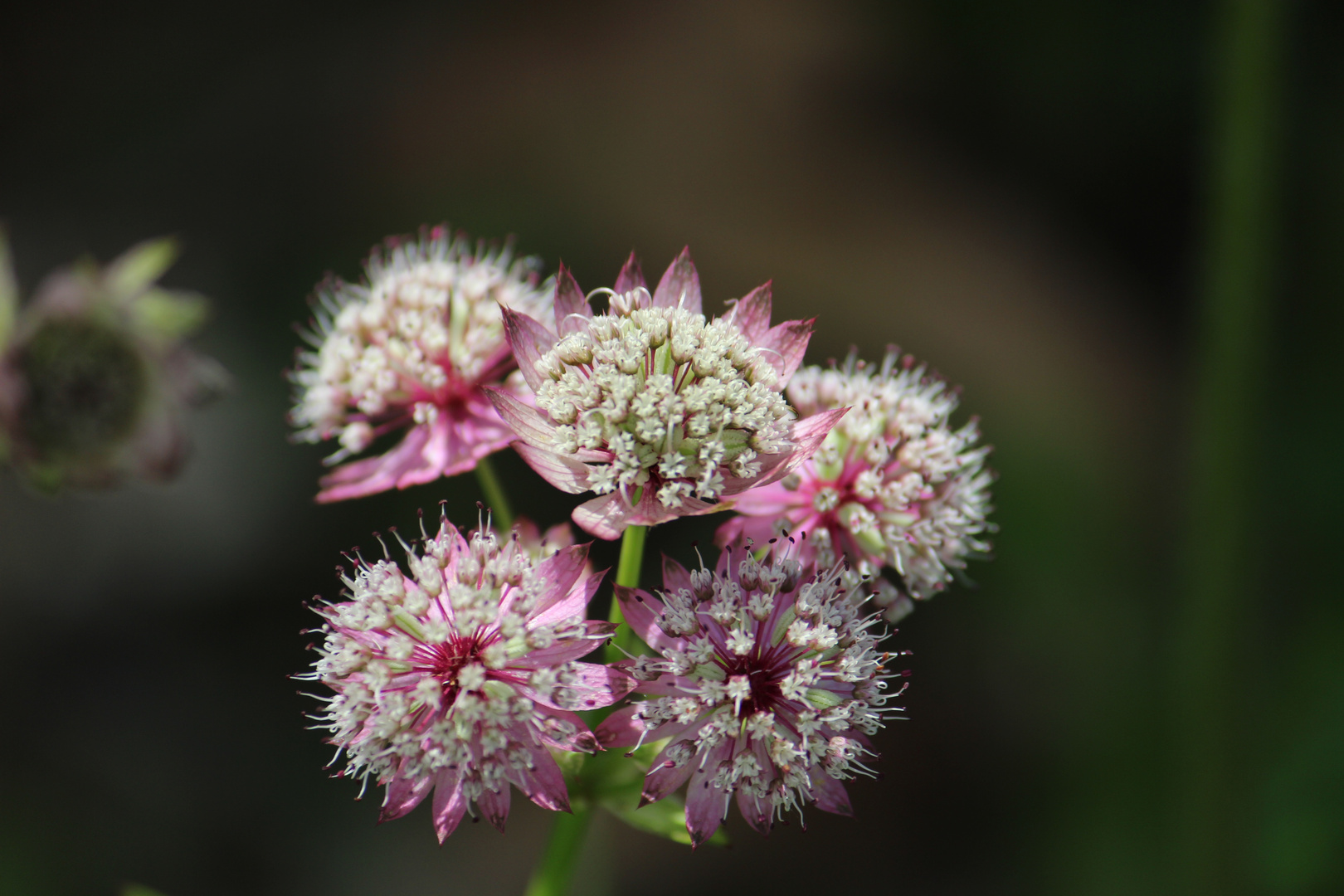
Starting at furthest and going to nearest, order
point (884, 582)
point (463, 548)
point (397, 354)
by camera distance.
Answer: point (397, 354) < point (884, 582) < point (463, 548)

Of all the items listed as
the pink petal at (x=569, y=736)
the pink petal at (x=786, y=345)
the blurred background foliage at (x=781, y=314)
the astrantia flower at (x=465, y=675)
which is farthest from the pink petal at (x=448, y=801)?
the blurred background foliage at (x=781, y=314)

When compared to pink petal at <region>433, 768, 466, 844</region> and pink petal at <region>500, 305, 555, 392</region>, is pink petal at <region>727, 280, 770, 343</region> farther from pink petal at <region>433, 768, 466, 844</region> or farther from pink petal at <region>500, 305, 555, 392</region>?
pink petal at <region>433, 768, 466, 844</region>

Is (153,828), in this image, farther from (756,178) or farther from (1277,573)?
(1277,573)

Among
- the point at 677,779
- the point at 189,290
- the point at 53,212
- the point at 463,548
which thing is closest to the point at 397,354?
the point at 463,548

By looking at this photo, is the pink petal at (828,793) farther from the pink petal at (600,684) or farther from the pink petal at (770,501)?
the pink petal at (770,501)

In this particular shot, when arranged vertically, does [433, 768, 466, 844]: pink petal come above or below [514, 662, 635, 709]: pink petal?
below

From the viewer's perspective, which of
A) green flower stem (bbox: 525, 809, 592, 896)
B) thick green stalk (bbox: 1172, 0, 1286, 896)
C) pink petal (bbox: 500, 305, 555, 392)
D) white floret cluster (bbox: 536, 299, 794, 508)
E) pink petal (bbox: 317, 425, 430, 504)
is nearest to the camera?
white floret cluster (bbox: 536, 299, 794, 508)

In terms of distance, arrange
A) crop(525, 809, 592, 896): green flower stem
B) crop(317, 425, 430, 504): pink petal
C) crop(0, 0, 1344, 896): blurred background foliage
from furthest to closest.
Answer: crop(0, 0, 1344, 896): blurred background foliage
crop(317, 425, 430, 504): pink petal
crop(525, 809, 592, 896): green flower stem

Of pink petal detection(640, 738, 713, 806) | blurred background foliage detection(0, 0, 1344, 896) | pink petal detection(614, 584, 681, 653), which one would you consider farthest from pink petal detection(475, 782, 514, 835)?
blurred background foliage detection(0, 0, 1344, 896)
